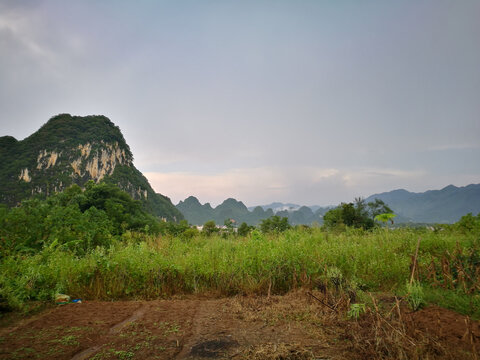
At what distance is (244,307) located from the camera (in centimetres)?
351

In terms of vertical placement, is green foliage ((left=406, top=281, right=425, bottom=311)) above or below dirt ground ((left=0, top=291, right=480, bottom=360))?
above

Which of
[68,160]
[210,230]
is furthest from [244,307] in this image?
[68,160]

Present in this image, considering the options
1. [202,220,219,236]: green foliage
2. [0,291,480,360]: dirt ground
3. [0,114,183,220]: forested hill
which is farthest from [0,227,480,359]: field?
[0,114,183,220]: forested hill

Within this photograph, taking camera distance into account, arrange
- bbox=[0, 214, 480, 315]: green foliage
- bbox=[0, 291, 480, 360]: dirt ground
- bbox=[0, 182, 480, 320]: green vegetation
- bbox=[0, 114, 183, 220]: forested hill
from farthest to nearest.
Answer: bbox=[0, 114, 183, 220]: forested hill → bbox=[0, 214, 480, 315]: green foliage → bbox=[0, 182, 480, 320]: green vegetation → bbox=[0, 291, 480, 360]: dirt ground

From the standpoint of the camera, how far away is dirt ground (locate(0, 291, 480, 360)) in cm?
227

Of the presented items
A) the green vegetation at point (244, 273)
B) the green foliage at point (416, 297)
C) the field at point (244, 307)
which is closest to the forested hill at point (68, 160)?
the green vegetation at point (244, 273)

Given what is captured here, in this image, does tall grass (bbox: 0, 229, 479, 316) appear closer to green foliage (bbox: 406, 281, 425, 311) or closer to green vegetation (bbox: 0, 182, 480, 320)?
green vegetation (bbox: 0, 182, 480, 320)

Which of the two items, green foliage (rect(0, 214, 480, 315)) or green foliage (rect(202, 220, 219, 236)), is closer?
green foliage (rect(0, 214, 480, 315))

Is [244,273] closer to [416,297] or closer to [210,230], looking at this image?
[416,297]

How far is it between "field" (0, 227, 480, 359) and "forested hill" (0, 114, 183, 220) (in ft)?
250

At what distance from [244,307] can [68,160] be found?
102618 mm

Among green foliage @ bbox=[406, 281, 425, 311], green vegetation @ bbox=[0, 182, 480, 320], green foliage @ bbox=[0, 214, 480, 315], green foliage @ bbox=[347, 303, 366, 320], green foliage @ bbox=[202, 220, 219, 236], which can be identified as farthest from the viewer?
green foliage @ bbox=[202, 220, 219, 236]

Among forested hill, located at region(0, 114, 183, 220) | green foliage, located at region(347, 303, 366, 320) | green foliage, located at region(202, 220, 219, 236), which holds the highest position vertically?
forested hill, located at region(0, 114, 183, 220)

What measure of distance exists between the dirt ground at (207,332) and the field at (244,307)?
1cm
